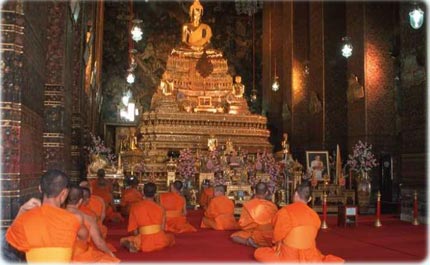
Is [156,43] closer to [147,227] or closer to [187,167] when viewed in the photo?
[187,167]

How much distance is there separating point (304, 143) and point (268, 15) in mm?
7267

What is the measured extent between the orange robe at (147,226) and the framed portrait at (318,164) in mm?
6502

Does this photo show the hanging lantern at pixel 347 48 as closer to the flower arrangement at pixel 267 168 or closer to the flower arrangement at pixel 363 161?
the flower arrangement at pixel 363 161

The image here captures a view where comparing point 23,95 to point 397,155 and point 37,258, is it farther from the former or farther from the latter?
point 397,155

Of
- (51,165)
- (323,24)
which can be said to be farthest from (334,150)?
(51,165)

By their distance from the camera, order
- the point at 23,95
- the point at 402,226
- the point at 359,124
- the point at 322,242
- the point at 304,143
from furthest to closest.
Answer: the point at 304,143 < the point at 359,124 < the point at 402,226 < the point at 322,242 < the point at 23,95

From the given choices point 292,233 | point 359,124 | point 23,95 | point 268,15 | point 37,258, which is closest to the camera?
point 37,258

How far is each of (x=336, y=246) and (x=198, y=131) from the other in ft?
32.0

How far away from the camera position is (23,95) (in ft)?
17.6

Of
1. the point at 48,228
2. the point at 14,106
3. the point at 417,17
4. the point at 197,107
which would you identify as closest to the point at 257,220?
the point at 14,106

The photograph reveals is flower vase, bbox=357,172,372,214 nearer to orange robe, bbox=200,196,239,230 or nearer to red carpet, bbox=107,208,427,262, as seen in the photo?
red carpet, bbox=107,208,427,262

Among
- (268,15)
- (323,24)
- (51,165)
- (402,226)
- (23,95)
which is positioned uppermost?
(268,15)

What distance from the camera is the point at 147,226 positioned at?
622cm

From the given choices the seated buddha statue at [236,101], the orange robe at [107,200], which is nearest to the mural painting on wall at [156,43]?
the seated buddha statue at [236,101]
